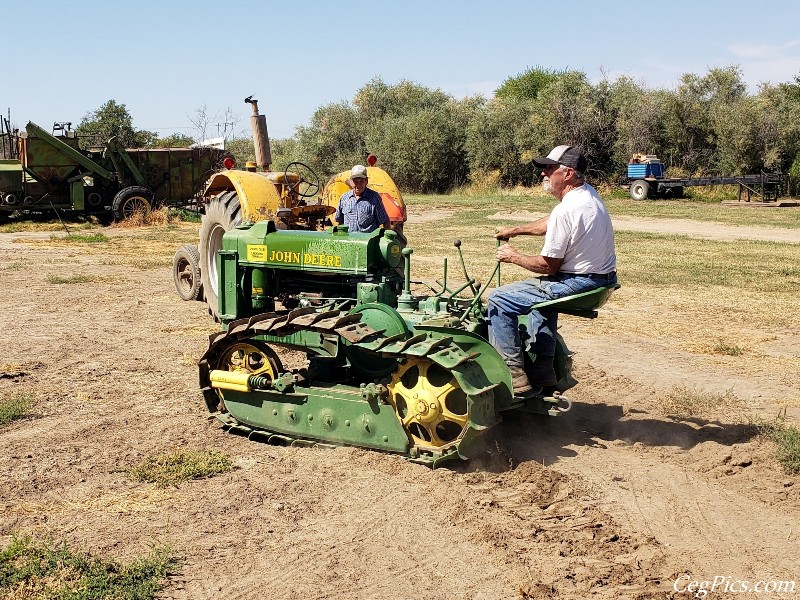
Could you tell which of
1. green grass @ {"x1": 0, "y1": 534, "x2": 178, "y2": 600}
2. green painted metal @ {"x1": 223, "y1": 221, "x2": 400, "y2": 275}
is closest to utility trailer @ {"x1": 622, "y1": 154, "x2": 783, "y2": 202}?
green painted metal @ {"x1": 223, "y1": 221, "x2": 400, "y2": 275}

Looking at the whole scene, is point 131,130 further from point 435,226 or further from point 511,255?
point 511,255

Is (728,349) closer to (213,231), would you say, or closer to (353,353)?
(353,353)

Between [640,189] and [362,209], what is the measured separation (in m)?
26.4

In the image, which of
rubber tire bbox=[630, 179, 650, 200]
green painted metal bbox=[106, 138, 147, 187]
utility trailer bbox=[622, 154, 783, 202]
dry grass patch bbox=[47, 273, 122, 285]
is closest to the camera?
dry grass patch bbox=[47, 273, 122, 285]

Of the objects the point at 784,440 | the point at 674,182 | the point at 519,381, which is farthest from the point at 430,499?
the point at 674,182

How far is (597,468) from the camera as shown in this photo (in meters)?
5.82

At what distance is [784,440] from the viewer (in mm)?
6094

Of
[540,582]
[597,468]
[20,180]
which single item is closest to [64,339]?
[597,468]

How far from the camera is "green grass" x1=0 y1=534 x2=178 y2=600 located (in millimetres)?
4066

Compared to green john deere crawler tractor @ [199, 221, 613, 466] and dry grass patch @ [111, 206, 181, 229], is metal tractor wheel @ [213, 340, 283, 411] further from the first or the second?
dry grass patch @ [111, 206, 181, 229]

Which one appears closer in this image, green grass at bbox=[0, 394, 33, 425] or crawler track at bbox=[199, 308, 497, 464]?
crawler track at bbox=[199, 308, 497, 464]

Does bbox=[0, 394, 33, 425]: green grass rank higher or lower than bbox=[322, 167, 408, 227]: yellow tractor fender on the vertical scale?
lower

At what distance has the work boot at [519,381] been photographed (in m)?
5.89

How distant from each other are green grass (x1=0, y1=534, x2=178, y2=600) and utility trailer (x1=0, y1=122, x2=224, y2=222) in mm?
18370
